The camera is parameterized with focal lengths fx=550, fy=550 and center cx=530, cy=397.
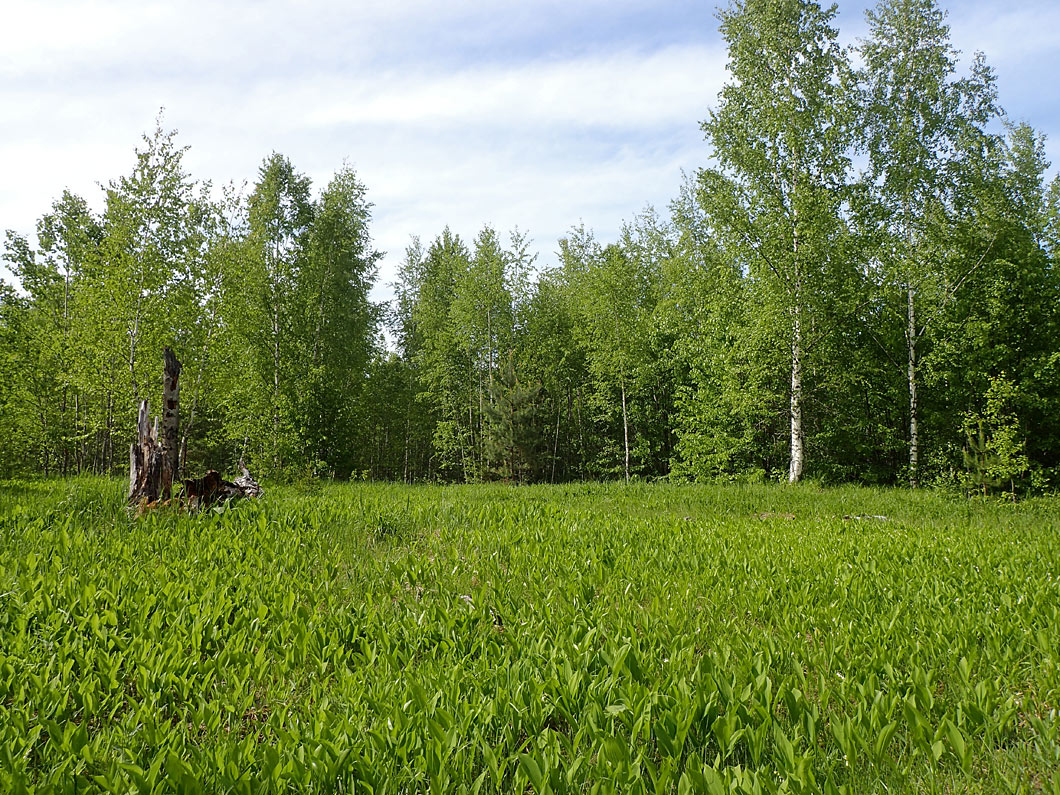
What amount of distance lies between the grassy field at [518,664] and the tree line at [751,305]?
9.04 meters

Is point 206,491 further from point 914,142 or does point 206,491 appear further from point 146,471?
point 914,142

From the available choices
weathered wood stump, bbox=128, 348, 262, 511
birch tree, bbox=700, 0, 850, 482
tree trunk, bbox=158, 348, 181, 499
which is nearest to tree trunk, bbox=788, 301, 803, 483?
birch tree, bbox=700, 0, 850, 482

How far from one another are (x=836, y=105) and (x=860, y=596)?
689 inches

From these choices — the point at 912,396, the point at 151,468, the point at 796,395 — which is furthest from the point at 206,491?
the point at 912,396

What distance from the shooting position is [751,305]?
1709 centimetres

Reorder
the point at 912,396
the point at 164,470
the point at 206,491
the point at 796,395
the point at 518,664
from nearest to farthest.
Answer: the point at 518,664 < the point at 164,470 < the point at 206,491 < the point at 796,395 < the point at 912,396

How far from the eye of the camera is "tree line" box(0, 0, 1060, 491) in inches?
635

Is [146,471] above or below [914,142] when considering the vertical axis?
below

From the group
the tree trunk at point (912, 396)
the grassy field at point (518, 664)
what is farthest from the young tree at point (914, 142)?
the grassy field at point (518, 664)

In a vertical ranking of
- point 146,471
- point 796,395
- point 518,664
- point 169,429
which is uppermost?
point 796,395

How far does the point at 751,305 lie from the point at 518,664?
16.5 m

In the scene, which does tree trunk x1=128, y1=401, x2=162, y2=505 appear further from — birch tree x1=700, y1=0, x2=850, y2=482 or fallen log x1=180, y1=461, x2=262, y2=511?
birch tree x1=700, y1=0, x2=850, y2=482

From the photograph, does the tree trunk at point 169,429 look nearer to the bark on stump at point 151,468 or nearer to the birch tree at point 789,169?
the bark on stump at point 151,468

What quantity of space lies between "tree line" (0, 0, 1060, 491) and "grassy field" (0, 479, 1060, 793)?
904 cm
